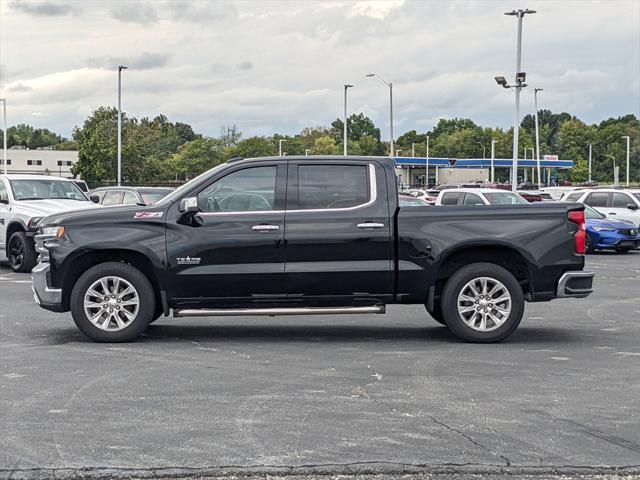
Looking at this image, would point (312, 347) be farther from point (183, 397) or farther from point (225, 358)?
point (183, 397)

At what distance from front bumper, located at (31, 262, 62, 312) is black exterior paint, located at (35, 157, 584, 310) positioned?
8 cm

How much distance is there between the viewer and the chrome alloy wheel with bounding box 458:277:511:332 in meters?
9.92

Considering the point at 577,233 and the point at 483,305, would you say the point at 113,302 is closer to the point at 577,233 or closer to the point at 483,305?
the point at 483,305

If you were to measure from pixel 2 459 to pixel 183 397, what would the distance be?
6.15 feet

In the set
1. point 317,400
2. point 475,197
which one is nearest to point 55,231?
point 317,400

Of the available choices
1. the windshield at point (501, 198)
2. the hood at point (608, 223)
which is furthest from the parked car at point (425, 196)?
the hood at point (608, 223)

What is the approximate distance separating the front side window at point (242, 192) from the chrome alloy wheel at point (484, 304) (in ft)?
7.38

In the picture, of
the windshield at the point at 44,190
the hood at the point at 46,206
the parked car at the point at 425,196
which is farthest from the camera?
the parked car at the point at 425,196

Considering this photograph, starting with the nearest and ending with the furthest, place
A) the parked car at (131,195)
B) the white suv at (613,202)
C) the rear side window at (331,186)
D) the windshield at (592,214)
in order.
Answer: the rear side window at (331,186) → the parked car at (131,195) → the windshield at (592,214) → the white suv at (613,202)

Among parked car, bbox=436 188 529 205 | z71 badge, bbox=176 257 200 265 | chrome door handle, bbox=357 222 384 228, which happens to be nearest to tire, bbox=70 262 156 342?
z71 badge, bbox=176 257 200 265

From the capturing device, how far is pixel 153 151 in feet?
296

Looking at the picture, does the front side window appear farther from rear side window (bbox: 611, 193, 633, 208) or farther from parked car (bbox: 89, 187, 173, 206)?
rear side window (bbox: 611, 193, 633, 208)

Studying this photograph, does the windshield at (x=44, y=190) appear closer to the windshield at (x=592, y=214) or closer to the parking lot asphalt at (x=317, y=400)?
the parking lot asphalt at (x=317, y=400)

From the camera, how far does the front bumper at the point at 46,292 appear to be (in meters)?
9.94
